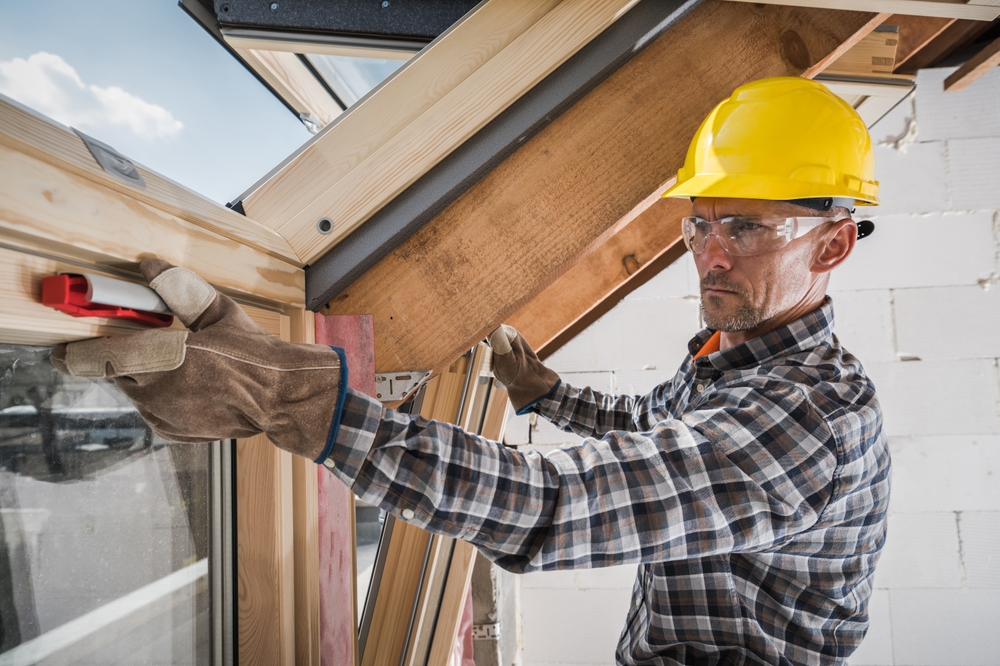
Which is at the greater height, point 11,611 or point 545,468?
point 545,468

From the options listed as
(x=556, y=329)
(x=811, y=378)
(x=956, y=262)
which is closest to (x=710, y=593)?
(x=811, y=378)

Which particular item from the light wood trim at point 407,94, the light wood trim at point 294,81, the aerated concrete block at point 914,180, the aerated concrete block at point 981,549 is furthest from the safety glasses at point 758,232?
the aerated concrete block at point 981,549

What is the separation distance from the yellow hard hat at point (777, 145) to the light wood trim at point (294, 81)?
895 mm

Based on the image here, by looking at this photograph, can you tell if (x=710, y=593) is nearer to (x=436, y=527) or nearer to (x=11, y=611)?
(x=436, y=527)

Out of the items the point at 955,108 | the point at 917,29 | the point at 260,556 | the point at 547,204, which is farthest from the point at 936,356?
the point at 260,556

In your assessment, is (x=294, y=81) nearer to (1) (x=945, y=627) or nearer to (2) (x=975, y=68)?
(2) (x=975, y=68)

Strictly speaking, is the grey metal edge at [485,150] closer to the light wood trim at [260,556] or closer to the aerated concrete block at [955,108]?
the light wood trim at [260,556]

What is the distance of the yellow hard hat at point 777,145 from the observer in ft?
3.51

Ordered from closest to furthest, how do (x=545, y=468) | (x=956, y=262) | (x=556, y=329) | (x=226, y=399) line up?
(x=226, y=399) → (x=545, y=468) → (x=556, y=329) → (x=956, y=262)

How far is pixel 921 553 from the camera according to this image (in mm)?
2727

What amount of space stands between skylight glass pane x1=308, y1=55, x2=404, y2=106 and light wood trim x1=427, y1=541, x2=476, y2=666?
1.28 metres

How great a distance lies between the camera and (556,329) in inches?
89.2

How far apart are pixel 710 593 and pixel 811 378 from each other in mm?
414

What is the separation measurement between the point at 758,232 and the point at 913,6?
0.45 meters
